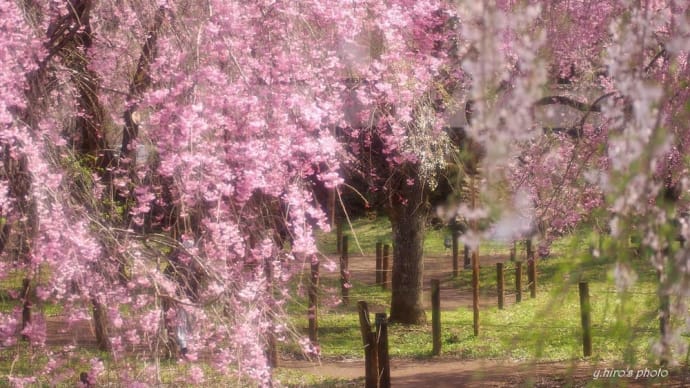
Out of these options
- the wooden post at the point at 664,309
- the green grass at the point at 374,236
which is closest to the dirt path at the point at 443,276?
the green grass at the point at 374,236

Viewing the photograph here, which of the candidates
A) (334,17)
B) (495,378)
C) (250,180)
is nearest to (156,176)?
(250,180)

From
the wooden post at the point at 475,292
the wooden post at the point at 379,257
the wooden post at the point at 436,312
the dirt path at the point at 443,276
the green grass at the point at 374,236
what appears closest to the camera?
the wooden post at the point at 436,312

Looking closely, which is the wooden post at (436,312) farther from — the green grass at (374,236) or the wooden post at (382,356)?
the green grass at (374,236)

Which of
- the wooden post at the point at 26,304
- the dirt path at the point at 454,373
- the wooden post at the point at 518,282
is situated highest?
the wooden post at the point at 26,304

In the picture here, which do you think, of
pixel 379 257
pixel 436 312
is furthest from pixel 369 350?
pixel 379 257

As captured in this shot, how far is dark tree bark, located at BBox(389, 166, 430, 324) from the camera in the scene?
14.9m

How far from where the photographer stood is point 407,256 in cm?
1518

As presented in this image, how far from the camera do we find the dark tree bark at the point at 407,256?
588 inches

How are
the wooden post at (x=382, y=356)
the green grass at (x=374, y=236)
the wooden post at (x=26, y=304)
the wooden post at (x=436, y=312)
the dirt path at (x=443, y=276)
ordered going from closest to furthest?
1. the wooden post at (x=26, y=304)
2. the wooden post at (x=382, y=356)
3. the wooden post at (x=436, y=312)
4. the dirt path at (x=443, y=276)
5. the green grass at (x=374, y=236)

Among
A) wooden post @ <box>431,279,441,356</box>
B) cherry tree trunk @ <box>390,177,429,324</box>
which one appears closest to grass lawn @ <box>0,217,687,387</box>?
cherry tree trunk @ <box>390,177,429,324</box>

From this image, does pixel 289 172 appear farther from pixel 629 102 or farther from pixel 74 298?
pixel 629 102

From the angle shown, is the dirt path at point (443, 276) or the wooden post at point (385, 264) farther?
the wooden post at point (385, 264)

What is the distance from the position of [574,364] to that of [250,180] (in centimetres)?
350

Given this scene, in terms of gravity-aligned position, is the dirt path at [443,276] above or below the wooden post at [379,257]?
below
